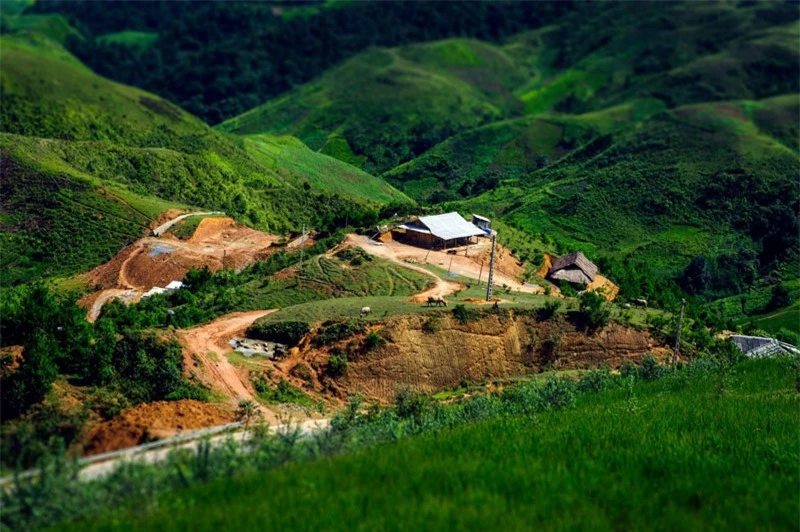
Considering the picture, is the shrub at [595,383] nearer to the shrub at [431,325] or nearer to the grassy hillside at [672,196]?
the shrub at [431,325]

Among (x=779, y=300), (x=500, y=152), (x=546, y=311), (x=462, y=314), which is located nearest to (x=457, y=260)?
(x=546, y=311)

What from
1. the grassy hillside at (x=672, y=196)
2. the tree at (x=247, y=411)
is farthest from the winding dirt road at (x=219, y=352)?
the grassy hillside at (x=672, y=196)

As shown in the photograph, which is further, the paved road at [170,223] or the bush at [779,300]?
the bush at [779,300]

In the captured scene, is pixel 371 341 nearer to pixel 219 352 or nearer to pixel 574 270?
pixel 219 352

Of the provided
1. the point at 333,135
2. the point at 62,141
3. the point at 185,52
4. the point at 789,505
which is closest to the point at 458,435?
the point at 789,505

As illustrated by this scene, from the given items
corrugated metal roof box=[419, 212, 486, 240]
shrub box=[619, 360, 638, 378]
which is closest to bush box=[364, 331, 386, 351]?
shrub box=[619, 360, 638, 378]
